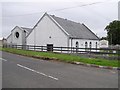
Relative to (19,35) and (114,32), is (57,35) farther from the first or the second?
(114,32)

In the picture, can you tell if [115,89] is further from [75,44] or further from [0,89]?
[75,44]

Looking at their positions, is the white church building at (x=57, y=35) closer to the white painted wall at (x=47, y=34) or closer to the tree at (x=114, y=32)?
the white painted wall at (x=47, y=34)

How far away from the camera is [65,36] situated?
41875mm

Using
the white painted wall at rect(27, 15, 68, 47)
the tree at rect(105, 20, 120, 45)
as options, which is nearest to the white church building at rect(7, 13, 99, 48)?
the white painted wall at rect(27, 15, 68, 47)

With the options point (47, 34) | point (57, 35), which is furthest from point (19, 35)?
point (57, 35)

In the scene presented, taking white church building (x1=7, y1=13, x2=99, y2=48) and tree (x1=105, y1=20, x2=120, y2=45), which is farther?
tree (x1=105, y1=20, x2=120, y2=45)

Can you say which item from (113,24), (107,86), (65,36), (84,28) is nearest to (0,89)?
(107,86)

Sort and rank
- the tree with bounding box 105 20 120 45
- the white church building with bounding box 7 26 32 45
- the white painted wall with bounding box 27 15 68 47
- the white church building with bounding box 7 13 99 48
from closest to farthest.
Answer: the white church building with bounding box 7 13 99 48
the white painted wall with bounding box 27 15 68 47
the white church building with bounding box 7 26 32 45
the tree with bounding box 105 20 120 45

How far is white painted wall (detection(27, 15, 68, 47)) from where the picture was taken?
42719 millimetres

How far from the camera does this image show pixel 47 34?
45.5 meters

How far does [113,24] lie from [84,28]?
133 feet

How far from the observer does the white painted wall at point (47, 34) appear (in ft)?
140

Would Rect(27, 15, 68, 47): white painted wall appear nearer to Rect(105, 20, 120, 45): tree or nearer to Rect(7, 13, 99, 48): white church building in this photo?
Rect(7, 13, 99, 48): white church building

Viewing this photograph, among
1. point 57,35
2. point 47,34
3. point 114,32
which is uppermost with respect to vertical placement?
point 114,32
